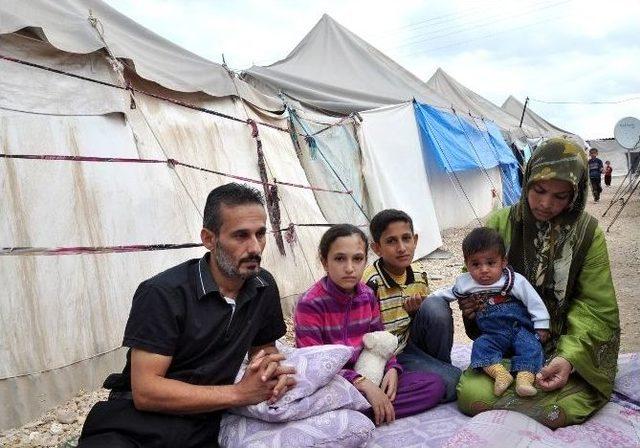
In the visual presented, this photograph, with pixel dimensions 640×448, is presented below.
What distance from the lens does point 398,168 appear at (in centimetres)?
686

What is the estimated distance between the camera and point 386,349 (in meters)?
1.92

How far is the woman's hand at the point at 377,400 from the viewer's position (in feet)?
6.08

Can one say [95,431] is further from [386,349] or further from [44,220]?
[44,220]

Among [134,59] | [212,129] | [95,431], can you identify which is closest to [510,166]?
[212,129]

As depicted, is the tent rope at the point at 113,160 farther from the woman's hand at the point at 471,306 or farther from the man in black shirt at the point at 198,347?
the woman's hand at the point at 471,306

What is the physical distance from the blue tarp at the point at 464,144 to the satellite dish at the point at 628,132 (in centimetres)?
240

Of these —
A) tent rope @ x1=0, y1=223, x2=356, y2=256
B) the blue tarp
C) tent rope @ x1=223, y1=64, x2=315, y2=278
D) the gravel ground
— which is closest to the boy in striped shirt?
the gravel ground

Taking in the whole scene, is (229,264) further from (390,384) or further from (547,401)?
(547,401)

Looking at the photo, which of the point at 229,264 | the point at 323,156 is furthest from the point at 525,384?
the point at 323,156

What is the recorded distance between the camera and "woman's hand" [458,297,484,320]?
83.7 inches

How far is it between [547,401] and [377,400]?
2.04ft

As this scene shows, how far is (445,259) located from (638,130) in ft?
26.5

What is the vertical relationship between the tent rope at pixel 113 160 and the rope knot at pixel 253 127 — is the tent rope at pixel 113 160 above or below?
below

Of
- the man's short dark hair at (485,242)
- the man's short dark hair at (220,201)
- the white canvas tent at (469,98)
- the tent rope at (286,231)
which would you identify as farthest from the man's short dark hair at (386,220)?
the white canvas tent at (469,98)
